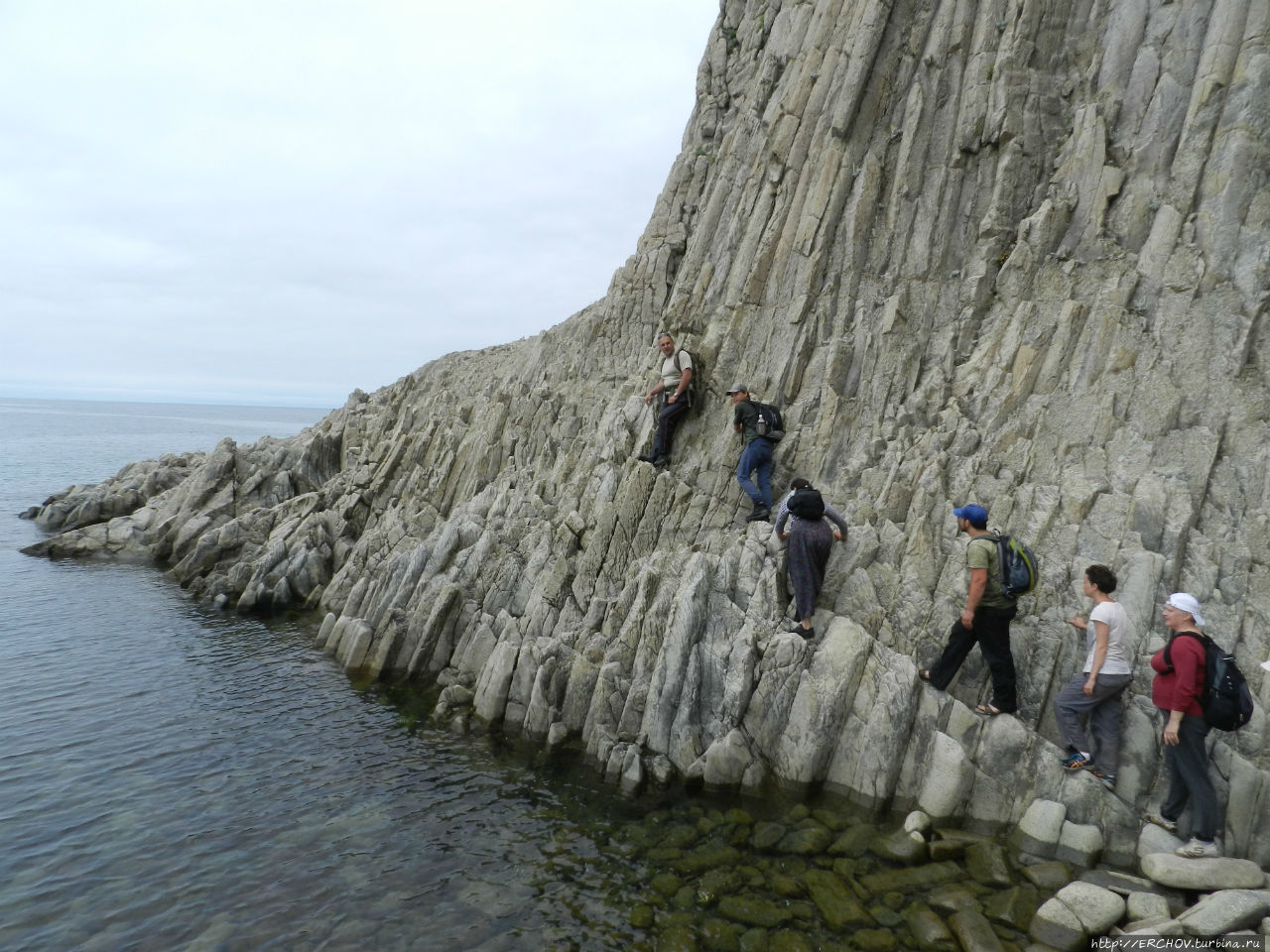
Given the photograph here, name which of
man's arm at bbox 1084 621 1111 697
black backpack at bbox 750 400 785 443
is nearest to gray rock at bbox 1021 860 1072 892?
man's arm at bbox 1084 621 1111 697

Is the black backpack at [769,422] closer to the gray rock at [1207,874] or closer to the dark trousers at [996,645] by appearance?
the dark trousers at [996,645]

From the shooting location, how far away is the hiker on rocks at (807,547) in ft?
52.5

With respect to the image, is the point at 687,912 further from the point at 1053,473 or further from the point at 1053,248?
the point at 1053,248

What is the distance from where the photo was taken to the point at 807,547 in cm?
1625

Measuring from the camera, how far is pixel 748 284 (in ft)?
81.6

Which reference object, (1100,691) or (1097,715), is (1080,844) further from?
(1100,691)

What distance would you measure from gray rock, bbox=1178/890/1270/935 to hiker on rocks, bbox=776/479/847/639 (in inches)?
307

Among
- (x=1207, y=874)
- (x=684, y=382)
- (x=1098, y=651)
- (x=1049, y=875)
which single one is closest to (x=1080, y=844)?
(x=1049, y=875)

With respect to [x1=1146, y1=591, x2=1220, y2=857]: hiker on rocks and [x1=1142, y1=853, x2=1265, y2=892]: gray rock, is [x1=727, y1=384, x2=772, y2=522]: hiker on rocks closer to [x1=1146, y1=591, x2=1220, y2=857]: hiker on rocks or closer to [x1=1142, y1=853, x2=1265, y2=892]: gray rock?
[x1=1146, y1=591, x2=1220, y2=857]: hiker on rocks

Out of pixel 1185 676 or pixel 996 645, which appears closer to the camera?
A: pixel 1185 676

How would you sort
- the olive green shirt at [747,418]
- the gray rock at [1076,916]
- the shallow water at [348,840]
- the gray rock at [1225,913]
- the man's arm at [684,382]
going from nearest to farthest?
1. the gray rock at [1225,913]
2. the gray rock at [1076,916]
3. the shallow water at [348,840]
4. the olive green shirt at [747,418]
5. the man's arm at [684,382]

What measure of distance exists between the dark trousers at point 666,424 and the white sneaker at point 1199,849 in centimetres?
1617

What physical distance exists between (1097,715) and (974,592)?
305cm

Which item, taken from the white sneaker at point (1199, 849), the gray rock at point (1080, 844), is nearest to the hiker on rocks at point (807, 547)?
the gray rock at point (1080, 844)
